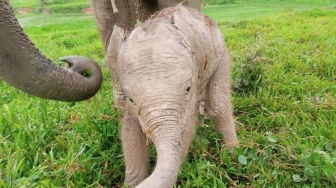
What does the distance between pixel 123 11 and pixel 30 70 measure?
1.81m

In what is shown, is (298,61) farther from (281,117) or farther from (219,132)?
(219,132)

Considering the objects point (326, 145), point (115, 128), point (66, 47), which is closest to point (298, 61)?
point (326, 145)

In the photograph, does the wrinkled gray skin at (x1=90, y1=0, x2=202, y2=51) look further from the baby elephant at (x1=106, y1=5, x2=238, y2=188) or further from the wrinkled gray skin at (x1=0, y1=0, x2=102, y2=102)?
the wrinkled gray skin at (x1=0, y1=0, x2=102, y2=102)

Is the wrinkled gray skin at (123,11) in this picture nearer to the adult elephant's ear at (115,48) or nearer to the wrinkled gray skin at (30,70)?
the adult elephant's ear at (115,48)

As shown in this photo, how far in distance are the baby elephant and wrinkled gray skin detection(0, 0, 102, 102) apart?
0.23 meters

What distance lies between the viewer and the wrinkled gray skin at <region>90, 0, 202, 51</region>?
3.56 m

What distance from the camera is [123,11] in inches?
145

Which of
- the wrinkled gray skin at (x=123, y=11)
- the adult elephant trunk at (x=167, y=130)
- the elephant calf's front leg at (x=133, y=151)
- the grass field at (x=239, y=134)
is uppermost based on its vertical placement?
the wrinkled gray skin at (x=123, y=11)

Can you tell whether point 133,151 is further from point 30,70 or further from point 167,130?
point 30,70

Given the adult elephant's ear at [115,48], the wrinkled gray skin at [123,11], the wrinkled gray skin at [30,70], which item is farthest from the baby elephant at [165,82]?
the wrinkled gray skin at [123,11]

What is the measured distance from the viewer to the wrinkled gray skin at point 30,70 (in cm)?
191

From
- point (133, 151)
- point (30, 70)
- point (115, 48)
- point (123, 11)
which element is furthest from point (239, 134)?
point (30, 70)

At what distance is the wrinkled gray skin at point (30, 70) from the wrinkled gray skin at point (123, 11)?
4.50ft

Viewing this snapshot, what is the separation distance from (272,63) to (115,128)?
2335 millimetres
